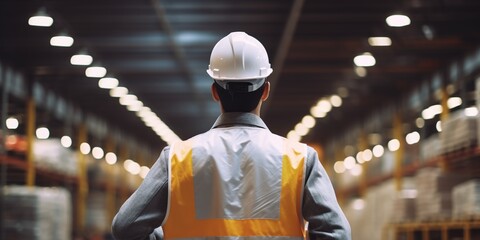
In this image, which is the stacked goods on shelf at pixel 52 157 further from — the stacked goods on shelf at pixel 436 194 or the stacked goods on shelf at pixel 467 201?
the stacked goods on shelf at pixel 467 201

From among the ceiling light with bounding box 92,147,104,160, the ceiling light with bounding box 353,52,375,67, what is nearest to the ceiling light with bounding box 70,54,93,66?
the ceiling light with bounding box 353,52,375,67

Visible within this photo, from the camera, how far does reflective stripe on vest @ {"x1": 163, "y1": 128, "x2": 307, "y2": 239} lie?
3652 millimetres

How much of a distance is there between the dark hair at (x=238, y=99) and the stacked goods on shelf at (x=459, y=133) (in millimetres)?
13177

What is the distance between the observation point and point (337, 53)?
23.2 m

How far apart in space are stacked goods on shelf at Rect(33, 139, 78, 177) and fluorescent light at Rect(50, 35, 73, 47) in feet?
10.0

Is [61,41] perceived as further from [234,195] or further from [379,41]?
[234,195]

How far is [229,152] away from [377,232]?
904 inches

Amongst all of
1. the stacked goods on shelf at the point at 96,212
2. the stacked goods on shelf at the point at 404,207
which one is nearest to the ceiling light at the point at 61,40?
the stacked goods on shelf at the point at 404,207

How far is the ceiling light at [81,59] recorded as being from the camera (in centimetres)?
2312

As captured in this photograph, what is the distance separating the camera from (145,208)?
3672 mm

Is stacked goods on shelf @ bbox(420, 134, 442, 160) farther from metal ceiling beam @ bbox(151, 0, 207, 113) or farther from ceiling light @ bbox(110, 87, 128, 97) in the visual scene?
ceiling light @ bbox(110, 87, 128, 97)

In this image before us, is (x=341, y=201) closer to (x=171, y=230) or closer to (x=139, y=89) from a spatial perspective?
(x=139, y=89)

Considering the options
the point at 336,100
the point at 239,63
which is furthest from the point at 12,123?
the point at 239,63

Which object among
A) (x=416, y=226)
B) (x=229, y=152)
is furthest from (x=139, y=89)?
(x=229, y=152)
